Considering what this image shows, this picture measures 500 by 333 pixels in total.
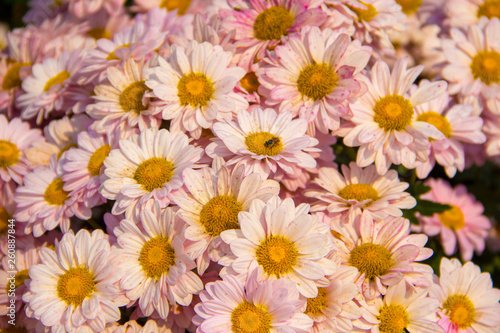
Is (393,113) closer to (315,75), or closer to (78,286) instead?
(315,75)

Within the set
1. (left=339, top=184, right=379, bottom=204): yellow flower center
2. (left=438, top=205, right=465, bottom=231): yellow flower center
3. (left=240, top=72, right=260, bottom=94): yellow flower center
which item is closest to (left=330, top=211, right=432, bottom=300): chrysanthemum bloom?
(left=339, top=184, right=379, bottom=204): yellow flower center

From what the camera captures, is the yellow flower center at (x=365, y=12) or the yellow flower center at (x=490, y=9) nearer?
the yellow flower center at (x=365, y=12)

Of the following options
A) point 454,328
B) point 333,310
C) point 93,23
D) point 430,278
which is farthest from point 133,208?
point 93,23

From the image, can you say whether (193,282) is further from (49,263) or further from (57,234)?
(57,234)

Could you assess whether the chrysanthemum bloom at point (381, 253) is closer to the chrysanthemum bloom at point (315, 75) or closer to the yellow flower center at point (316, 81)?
the chrysanthemum bloom at point (315, 75)

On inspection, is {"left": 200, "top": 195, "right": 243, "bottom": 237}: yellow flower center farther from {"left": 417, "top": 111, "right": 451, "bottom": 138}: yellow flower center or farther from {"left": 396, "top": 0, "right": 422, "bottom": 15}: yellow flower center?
{"left": 396, "top": 0, "right": 422, "bottom": 15}: yellow flower center

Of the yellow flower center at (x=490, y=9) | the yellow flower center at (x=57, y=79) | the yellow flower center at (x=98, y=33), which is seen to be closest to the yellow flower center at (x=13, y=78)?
the yellow flower center at (x=57, y=79)
